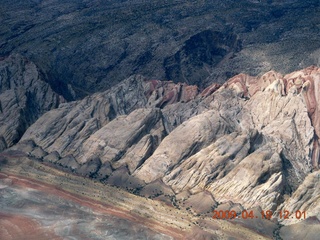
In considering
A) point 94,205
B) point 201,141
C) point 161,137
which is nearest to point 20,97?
point 161,137

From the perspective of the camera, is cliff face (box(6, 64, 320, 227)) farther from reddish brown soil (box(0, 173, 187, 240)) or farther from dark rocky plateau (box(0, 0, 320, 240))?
reddish brown soil (box(0, 173, 187, 240))

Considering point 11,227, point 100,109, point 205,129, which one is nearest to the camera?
point 11,227

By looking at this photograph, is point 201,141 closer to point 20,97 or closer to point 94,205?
point 94,205

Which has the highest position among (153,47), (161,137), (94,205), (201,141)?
(153,47)

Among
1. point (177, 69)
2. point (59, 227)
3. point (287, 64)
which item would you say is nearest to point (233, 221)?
point (59, 227)

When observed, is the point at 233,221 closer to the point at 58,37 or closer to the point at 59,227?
the point at 59,227

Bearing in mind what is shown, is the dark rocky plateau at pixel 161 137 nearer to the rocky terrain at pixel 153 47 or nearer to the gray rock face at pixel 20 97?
the gray rock face at pixel 20 97
